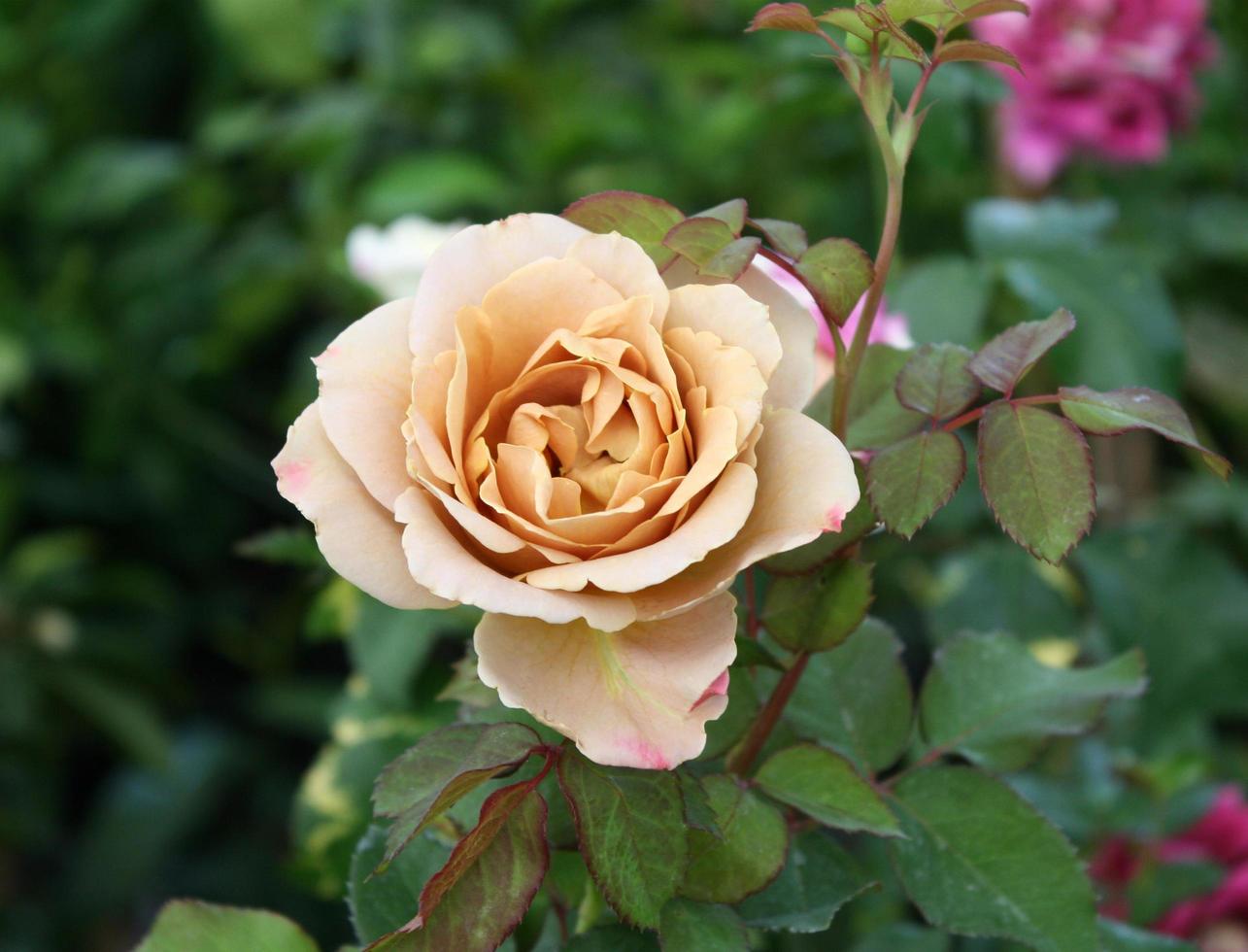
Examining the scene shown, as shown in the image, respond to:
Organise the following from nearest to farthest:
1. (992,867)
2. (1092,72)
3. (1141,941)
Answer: (992,867), (1141,941), (1092,72)

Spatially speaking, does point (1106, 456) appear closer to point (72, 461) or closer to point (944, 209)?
point (944, 209)

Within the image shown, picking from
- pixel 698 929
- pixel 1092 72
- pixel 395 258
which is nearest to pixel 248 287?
pixel 395 258

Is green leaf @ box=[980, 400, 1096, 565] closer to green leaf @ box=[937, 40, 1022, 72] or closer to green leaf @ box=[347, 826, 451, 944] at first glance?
green leaf @ box=[937, 40, 1022, 72]

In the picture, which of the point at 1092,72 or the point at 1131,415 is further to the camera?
the point at 1092,72

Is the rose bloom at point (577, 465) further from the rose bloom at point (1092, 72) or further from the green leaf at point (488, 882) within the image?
the rose bloom at point (1092, 72)

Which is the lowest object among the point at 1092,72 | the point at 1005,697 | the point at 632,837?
the point at 1092,72

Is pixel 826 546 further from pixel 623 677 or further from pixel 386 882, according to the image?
pixel 386 882

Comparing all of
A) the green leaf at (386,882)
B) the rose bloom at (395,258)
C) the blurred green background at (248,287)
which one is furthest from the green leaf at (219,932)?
the blurred green background at (248,287)
